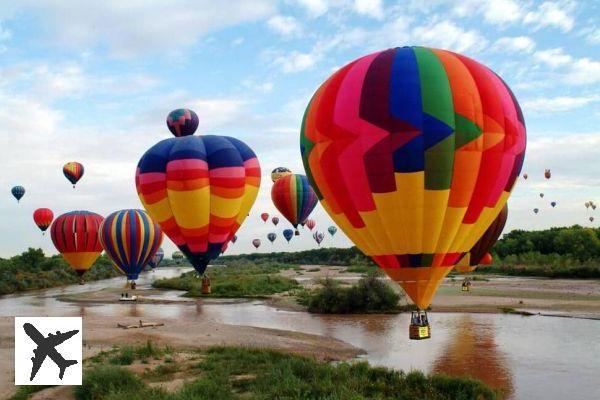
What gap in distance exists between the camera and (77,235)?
43406 millimetres

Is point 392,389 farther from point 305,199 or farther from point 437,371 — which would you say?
point 305,199

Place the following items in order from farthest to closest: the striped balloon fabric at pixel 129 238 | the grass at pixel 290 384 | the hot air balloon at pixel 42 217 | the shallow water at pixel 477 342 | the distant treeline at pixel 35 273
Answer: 1. the distant treeline at pixel 35 273
2. the hot air balloon at pixel 42 217
3. the striped balloon fabric at pixel 129 238
4. the shallow water at pixel 477 342
5. the grass at pixel 290 384

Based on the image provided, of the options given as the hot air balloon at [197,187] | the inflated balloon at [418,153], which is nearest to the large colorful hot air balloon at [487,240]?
the hot air balloon at [197,187]

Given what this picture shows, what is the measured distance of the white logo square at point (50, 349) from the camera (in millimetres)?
13719

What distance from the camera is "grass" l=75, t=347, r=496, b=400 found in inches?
533

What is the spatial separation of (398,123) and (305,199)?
94.5 feet

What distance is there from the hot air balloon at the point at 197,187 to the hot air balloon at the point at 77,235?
17869 mm

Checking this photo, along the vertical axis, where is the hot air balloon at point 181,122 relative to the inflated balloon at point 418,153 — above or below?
above

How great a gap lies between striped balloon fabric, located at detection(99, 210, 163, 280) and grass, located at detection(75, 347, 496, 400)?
73.2 ft

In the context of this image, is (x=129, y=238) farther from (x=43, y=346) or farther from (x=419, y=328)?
(x=419, y=328)

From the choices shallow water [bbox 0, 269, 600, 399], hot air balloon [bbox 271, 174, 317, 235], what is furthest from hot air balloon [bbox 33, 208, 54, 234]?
hot air balloon [bbox 271, 174, 317, 235]

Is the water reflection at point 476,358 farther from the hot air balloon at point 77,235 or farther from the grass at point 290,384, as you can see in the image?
the hot air balloon at point 77,235

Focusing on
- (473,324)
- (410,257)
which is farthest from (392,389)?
(473,324)

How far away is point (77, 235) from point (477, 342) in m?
32.4
